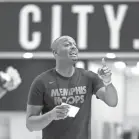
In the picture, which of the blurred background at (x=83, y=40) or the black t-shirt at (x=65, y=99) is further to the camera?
the blurred background at (x=83, y=40)

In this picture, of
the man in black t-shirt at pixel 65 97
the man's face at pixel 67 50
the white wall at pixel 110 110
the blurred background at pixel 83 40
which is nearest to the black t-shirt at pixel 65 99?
the man in black t-shirt at pixel 65 97

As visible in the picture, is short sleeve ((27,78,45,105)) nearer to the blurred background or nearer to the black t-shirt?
the black t-shirt

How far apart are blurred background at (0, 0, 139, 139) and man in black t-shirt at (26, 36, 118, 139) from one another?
3526mm

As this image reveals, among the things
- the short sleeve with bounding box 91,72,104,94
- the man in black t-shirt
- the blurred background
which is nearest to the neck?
the man in black t-shirt

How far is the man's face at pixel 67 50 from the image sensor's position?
2429 millimetres

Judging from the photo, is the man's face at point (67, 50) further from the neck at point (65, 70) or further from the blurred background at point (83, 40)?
the blurred background at point (83, 40)

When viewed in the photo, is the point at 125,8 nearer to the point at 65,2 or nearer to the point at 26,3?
the point at 65,2

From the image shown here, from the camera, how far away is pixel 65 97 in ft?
7.84

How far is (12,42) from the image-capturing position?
625 cm

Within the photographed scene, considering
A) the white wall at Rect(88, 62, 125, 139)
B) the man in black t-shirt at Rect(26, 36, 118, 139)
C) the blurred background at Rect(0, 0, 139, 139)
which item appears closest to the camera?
the man in black t-shirt at Rect(26, 36, 118, 139)

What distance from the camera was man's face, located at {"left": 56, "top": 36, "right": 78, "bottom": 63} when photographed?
2.43 m

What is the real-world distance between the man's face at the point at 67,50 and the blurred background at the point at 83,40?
351 cm

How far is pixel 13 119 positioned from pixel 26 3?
173cm

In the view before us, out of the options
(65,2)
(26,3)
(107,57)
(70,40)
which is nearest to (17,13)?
(26,3)
